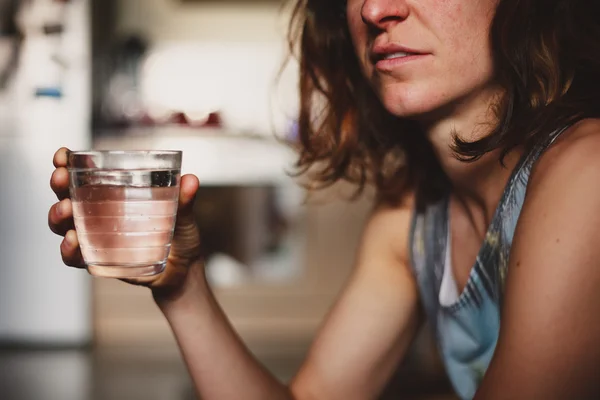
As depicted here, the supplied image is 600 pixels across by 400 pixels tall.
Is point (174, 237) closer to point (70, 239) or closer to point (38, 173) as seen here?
point (70, 239)

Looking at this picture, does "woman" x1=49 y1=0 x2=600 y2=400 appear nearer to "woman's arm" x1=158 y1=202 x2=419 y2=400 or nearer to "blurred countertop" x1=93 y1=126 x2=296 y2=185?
"woman's arm" x1=158 y1=202 x2=419 y2=400

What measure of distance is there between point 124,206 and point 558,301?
0.45 meters

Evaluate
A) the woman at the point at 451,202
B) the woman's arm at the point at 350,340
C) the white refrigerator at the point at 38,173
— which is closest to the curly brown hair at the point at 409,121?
the woman at the point at 451,202

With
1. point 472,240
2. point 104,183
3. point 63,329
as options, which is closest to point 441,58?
point 472,240

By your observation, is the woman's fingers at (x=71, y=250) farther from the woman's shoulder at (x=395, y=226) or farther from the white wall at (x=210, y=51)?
the white wall at (x=210, y=51)

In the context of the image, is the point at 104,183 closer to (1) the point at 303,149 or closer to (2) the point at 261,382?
(2) the point at 261,382

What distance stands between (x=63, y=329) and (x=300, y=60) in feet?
8.39

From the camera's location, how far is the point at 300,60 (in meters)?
1.42

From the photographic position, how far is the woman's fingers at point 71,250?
0.92 m

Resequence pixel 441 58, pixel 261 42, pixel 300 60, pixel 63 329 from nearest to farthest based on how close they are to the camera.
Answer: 1. pixel 441 58
2. pixel 300 60
3. pixel 63 329
4. pixel 261 42

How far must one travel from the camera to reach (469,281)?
3.81 feet

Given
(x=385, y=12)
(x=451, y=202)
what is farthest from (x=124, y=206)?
(x=451, y=202)

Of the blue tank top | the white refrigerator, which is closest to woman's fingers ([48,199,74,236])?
the blue tank top

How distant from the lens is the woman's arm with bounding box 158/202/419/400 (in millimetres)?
1117
